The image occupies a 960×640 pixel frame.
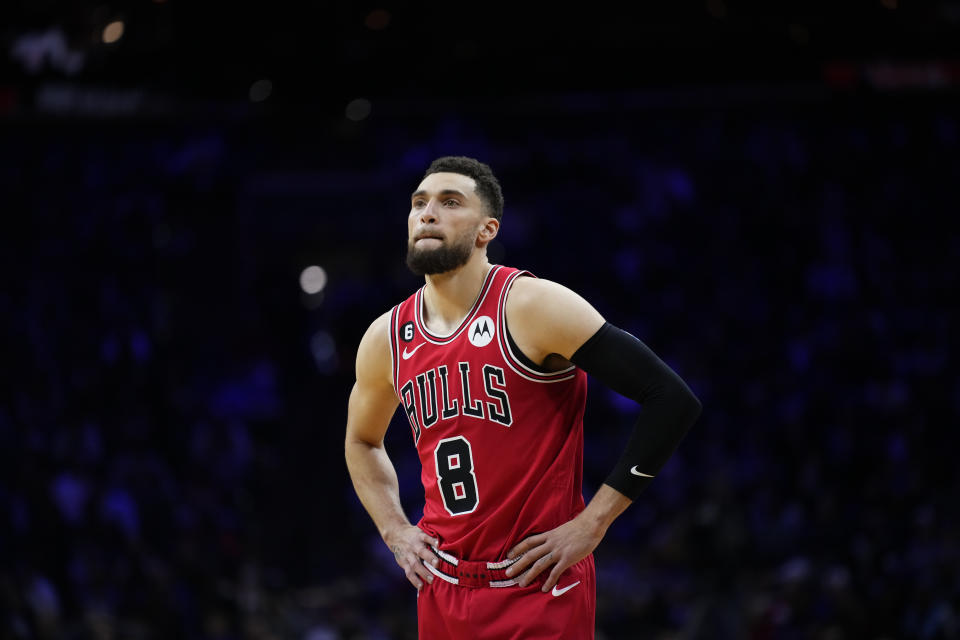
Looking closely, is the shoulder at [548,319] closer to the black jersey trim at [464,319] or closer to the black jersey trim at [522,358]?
the black jersey trim at [522,358]

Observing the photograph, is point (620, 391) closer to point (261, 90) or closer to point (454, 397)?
point (454, 397)

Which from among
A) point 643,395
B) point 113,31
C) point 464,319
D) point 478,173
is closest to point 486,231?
point 478,173

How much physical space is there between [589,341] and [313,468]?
7633mm

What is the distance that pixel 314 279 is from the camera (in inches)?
493

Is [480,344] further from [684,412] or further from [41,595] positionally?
[41,595]

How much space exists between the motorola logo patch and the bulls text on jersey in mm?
76

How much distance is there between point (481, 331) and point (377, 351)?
1.47 ft

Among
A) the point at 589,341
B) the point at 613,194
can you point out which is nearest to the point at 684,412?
the point at 589,341

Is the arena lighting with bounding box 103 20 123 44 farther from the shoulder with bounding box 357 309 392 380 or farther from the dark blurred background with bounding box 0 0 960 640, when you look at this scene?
the shoulder with bounding box 357 309 392 380

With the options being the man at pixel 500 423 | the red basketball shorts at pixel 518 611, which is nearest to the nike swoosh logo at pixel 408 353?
the man at pixel 500 423

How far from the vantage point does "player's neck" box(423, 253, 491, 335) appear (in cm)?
332

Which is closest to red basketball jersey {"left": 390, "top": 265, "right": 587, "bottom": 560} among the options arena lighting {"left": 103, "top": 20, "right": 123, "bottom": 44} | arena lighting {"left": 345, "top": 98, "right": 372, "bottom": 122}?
arena lighting {"left": 345, "top": 98, "right": 372, "bottom": 122}

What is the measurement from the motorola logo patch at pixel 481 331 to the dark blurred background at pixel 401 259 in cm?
567

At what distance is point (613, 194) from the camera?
11.4m
